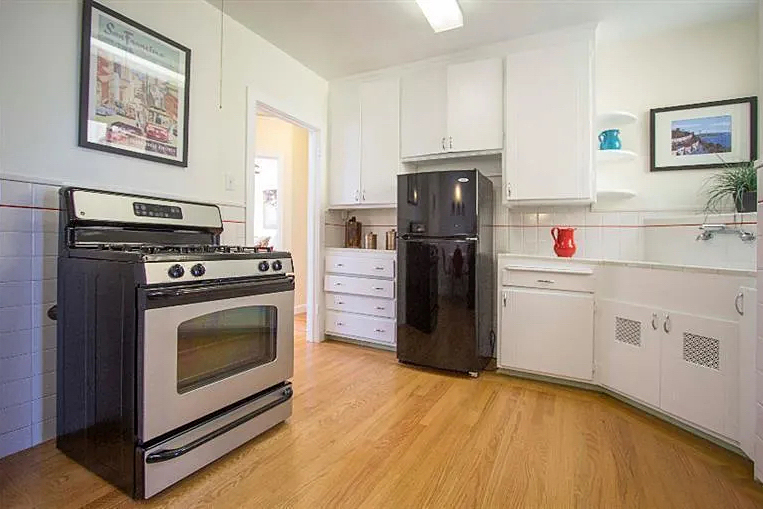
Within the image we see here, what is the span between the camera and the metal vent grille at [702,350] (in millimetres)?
1731

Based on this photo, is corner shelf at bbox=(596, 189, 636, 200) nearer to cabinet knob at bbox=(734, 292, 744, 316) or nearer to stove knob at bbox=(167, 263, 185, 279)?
cabinet knob at bbox=(734, 292, 744, 316)

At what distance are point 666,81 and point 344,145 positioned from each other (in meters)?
2.52

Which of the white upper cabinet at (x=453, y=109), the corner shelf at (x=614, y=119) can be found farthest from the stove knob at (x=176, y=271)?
the corner shelf at (x=614, y=119)

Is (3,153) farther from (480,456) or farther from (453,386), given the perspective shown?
(453,386)

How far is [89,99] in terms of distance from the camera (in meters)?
1.80

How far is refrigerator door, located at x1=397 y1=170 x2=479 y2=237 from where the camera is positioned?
258 centimetres

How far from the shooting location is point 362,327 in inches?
132

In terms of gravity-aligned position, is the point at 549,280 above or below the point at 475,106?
below

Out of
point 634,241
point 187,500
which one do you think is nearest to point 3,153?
point 187,500

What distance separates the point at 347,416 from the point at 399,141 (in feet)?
7.35

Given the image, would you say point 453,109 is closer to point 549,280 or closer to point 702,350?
point 549,280

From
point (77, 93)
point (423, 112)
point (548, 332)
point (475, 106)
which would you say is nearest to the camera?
point (77, 93)

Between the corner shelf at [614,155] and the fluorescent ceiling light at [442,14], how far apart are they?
1.30m

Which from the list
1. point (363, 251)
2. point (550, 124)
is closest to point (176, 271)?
point (363, 251)
